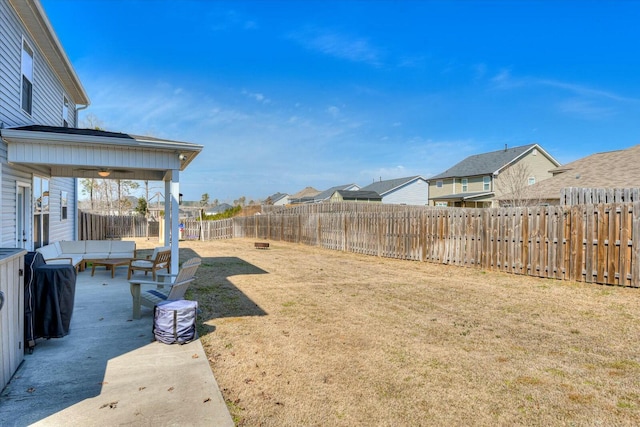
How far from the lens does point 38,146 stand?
24.0 ft

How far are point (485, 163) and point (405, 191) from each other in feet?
42.7

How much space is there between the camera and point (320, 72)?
844 inches

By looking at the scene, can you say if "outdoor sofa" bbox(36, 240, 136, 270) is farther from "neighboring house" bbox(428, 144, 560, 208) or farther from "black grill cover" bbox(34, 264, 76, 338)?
"neighboring house" bbox(428, 144, 560, 208)

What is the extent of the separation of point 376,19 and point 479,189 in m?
21.1

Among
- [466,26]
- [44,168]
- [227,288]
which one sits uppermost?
[466,26]

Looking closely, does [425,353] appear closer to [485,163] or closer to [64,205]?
[64,205]

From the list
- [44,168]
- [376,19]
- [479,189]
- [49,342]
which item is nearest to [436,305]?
[49,342]

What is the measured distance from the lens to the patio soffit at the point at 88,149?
7145 mm

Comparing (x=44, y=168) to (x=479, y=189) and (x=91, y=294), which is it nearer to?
(x=91, y=294)

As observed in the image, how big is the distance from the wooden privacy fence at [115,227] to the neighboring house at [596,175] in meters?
24.7

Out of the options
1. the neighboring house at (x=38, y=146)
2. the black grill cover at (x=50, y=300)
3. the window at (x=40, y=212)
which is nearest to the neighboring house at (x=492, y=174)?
the neighboring house at (x=38, y=146)

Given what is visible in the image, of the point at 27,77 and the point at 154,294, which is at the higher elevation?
the point at 27,77

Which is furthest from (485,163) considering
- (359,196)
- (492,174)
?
(359,196)

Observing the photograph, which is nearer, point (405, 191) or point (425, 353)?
point (425, 353)
